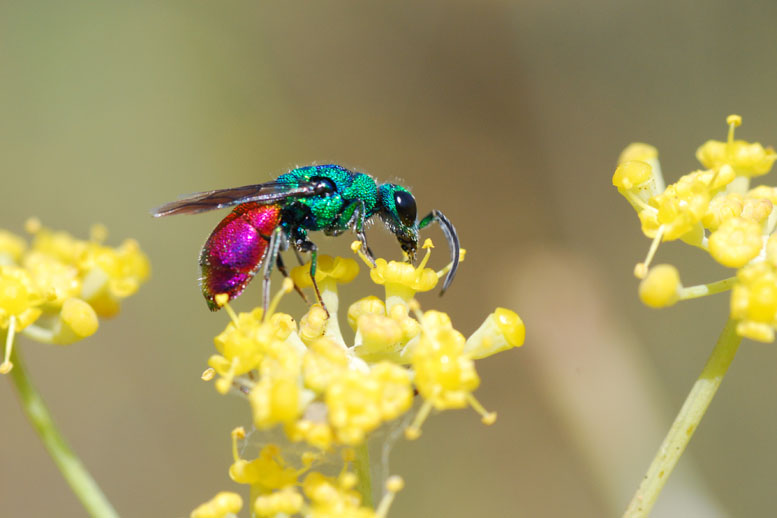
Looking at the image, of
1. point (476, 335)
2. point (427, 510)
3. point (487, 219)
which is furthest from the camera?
point (487, 219)

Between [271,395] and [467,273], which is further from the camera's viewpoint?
[467,273]

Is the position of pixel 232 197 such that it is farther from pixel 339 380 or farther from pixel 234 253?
pixel 339 380

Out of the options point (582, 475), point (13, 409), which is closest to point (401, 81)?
point (582, 475)

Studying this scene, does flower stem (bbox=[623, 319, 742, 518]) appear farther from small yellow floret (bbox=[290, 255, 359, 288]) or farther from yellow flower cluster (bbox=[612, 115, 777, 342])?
small yellow floret (bbox=[290, 255, 359, 288])

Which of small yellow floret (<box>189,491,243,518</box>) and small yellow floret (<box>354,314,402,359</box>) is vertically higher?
small yellow floret (<box>354,314,402,359</box>)

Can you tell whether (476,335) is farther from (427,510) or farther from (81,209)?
(81,209)

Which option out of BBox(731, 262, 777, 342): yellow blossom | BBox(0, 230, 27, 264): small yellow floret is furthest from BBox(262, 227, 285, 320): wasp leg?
BBox(731, 262, 777, 342): yellow blossom

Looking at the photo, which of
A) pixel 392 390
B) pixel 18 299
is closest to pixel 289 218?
pixel 18 299
